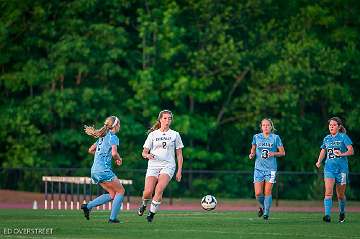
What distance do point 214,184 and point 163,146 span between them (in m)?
23.4

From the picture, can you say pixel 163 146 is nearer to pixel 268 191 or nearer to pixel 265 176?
pixel 268 191

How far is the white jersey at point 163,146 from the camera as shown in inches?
891

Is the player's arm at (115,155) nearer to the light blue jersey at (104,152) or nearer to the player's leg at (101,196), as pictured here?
the light blue jersey at (104,152)

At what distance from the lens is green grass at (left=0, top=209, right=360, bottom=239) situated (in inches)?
755

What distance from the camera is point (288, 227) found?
21.8 meters

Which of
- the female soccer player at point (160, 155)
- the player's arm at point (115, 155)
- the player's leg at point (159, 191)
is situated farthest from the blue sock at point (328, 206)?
the player's arm at point (115, 155)

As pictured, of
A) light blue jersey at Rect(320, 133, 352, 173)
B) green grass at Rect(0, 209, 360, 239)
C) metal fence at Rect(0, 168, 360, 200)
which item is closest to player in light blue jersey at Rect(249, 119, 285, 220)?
green grass at Rect(0, 209, 360, 239)

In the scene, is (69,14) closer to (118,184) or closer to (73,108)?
(73,108)

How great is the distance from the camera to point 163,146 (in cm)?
2264

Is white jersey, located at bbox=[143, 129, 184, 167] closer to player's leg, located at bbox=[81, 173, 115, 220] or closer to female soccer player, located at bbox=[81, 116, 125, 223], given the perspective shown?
female soccer player, located at bbox=[81, 116, 125, 223]

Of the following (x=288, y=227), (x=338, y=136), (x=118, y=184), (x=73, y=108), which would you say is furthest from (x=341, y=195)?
(x=73, y=108)

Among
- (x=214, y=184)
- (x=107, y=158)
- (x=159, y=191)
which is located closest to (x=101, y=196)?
(x=107, y=158)

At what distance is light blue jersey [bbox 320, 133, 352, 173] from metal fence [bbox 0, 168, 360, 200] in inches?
687

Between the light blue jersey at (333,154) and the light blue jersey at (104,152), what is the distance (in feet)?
15.9
